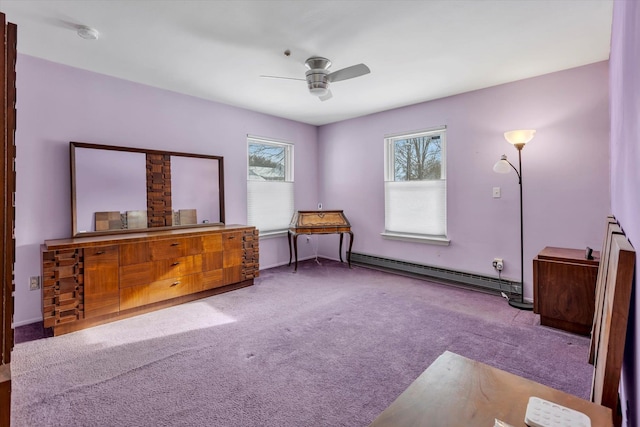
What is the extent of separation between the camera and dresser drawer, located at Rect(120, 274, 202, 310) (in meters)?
3.03

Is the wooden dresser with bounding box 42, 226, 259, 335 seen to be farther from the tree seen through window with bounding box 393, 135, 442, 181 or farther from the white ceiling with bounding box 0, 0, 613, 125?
Result: the tree seen through window with bounding box 393, 135, 442, 181

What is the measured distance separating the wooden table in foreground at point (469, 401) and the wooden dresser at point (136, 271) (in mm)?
3054

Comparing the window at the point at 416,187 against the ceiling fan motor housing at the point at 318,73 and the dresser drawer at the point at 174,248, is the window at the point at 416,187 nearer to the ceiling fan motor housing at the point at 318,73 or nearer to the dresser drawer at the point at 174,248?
the ceiling fan motor housing at the point at 318,73

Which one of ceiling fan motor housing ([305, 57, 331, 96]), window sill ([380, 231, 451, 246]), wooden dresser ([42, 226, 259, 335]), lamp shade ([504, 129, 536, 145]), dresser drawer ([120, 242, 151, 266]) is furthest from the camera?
window sill ([380, 231, 451, 246])

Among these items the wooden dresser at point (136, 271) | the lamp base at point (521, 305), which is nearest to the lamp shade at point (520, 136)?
the lamp base at point (521, 305)

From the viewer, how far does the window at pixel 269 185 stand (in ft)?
15.8

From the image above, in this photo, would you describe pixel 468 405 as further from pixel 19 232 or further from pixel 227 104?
pixel 227 104

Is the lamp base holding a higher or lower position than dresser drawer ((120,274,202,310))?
lower

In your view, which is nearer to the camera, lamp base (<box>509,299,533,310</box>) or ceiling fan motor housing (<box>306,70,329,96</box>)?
ceiling fan motor housing (<box>306,70,329,96</box>)

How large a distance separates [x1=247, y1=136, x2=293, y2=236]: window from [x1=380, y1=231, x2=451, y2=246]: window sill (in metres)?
1.74

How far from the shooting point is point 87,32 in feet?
7.91

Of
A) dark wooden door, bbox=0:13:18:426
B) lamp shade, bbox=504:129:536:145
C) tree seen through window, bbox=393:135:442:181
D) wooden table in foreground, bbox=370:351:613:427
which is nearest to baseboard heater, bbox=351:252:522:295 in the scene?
tree seen through window, bbox=393:135:442:181

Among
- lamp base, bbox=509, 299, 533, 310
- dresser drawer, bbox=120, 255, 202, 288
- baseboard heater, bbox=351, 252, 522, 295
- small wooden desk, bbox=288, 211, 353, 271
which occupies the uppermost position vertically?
small wooden desk, bbox=288, 211, 353, 271

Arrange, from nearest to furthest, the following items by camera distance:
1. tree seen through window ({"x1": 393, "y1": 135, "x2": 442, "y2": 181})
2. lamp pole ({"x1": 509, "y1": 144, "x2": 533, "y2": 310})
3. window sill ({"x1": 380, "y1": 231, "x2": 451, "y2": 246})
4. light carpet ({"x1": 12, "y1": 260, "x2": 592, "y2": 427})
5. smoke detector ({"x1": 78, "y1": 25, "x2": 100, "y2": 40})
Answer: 1. light carpet ({"x1": 12, "y1": 260, "x2": 592, "y2": 427})
2. smoke detector ({"x1": 78, "y1": 25, "x2": 100, "y2": 40})
3. lamp pole ({"x1": 509, "y1": 144, "x2": 533, "y2": 310})
4. window sill ({"x1": 380, "y1": 231, "x2": 451, "y2": 246})
5. tree seen through window ({"x1": 393, "y1": 135, "x2": 442, "y2": 181})
